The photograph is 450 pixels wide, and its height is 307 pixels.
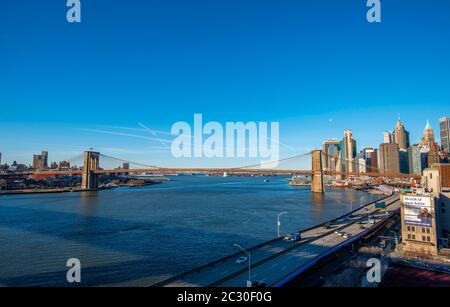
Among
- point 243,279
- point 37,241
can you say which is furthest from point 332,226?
point 37,241

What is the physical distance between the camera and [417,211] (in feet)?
65.0

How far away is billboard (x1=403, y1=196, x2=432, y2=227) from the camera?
19.4 meters

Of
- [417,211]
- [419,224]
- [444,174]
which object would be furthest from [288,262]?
[444,174]

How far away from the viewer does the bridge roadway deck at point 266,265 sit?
36.9 feet

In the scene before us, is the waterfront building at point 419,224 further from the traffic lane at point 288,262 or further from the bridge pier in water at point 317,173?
the bridge pier in water at point 317,173

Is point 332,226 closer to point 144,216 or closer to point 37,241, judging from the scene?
point 144,216

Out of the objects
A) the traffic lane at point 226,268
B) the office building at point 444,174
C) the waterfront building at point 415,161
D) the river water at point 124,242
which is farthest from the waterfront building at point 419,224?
the waterfront building at point 415,161

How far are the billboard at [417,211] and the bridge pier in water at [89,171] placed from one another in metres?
78.1

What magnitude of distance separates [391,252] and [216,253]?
39.5 ft

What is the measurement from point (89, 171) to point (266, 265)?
7823 cm

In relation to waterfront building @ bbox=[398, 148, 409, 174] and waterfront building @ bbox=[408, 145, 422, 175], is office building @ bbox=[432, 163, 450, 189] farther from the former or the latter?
waterfront building @ bbox=[398, 148, 409, 174]

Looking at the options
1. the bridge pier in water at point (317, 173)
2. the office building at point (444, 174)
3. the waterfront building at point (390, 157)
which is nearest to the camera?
the office building at point (444, 174)

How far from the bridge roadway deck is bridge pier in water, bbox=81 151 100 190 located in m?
74.2

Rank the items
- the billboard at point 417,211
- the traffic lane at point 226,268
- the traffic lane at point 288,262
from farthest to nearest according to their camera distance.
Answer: the billboard at point 417,211 → the traffic lane at point 288,262 → the traffic lane at point 226,268
